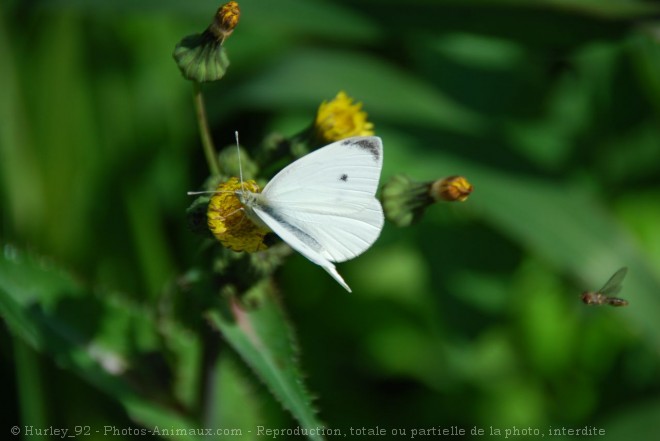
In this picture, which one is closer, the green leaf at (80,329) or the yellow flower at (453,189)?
the yellow flower at (453,189)

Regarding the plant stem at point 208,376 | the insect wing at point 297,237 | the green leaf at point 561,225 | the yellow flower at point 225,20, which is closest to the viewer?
the insect wing at point 297,237

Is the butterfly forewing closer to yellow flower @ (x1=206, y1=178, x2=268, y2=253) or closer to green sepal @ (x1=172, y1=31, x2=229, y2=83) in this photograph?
yellow flower @ (x1=206, y1=178, x2=268, y2=253)

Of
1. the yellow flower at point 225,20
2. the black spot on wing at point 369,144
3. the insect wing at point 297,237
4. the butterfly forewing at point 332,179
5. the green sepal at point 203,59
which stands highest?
the yellow flower at point 225,20

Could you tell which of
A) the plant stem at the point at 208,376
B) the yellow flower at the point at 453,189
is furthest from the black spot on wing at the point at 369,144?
the plant stem at the point at 208,376

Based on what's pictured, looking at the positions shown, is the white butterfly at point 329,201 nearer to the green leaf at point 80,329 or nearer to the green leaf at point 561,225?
the green leaf at point 80,329

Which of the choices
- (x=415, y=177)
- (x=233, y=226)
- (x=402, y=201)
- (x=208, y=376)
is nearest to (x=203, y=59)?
(x=233, y=226)

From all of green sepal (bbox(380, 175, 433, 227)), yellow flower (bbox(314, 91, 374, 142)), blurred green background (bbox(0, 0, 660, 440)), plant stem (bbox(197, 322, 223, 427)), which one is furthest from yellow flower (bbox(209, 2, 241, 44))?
blurred green background (bbox(0, 0, 660, 440))

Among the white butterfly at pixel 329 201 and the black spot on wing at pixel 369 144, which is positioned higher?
the black spot on wing at pixel 369 144

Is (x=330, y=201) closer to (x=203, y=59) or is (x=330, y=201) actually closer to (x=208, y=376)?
(x=203, y=59)
